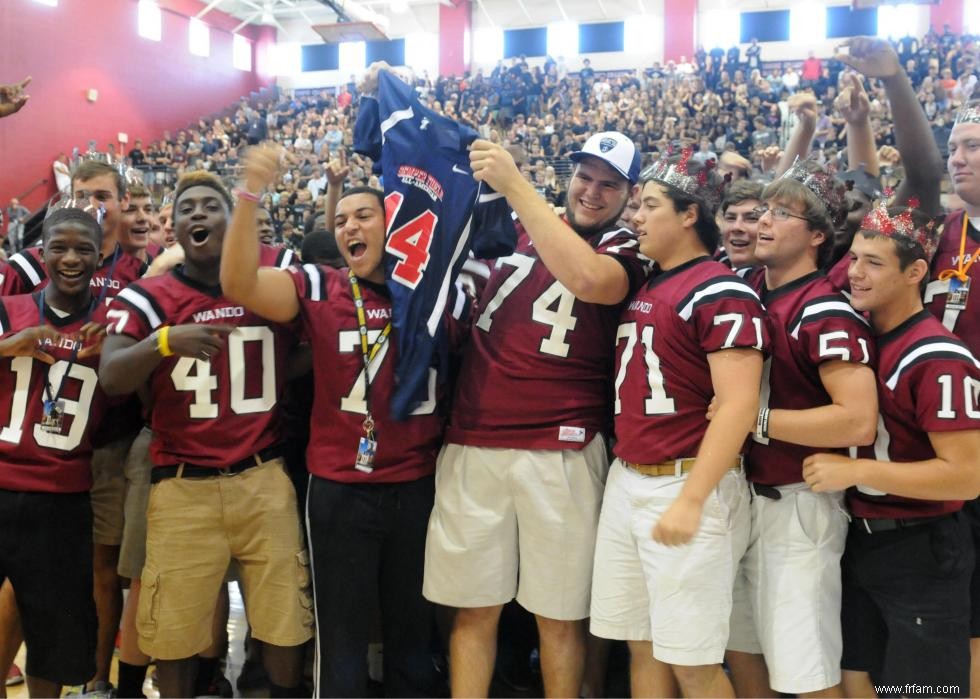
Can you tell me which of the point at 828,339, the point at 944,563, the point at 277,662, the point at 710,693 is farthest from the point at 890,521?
the point at 277,662

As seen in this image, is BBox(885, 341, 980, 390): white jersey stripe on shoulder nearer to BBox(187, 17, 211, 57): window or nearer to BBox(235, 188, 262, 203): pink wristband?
BBox(235, 188, 262, 203): pink wristband

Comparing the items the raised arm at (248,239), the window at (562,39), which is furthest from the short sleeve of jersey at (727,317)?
the window at (562,39)

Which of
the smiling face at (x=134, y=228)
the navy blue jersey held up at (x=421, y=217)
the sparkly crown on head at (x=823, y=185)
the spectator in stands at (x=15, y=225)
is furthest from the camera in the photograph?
the spectator in stands at (x=15, y=225)

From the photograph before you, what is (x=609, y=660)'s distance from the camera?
3678mm

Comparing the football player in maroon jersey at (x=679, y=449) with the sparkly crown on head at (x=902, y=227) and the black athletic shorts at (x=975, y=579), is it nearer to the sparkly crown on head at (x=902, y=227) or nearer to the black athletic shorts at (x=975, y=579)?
the sparkly crown on head at (x=902, y=227)

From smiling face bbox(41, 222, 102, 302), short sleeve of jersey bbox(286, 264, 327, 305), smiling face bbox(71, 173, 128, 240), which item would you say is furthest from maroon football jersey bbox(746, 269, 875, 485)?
smiling face bbox(71, 173, 128, 240)

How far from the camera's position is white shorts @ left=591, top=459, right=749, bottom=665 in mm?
2555

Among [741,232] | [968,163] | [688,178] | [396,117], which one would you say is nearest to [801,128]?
[741,232]

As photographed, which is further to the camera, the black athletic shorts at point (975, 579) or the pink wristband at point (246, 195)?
the black athletic shorts at point (975, 579)

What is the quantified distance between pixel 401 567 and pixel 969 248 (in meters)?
2.52

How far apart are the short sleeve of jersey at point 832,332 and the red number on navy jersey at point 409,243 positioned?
1360 mm

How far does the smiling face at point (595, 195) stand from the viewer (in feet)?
10.0

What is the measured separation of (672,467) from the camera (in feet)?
8.73

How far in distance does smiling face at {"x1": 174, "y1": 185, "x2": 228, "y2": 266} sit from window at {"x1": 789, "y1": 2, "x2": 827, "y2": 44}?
85.7 ft
